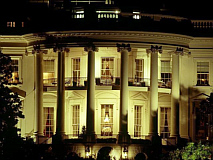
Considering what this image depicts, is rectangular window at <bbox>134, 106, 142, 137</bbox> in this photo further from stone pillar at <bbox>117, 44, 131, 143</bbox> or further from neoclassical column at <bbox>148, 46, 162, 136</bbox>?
stone pillar at <bbox>117, 44, 131, 143</bbox>

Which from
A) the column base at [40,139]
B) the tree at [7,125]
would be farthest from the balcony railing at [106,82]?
the tree at [7,125]

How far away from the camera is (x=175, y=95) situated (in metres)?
53.1

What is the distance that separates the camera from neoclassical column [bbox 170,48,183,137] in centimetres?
5312

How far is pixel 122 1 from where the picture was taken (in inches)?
2238

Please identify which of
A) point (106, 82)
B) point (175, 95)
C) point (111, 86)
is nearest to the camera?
point (175, 95)

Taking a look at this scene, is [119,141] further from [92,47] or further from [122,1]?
[122,1]

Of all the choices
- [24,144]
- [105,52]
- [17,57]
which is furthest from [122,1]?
[24,144]

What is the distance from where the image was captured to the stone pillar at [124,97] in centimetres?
5103

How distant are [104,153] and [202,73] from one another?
11.9 meters

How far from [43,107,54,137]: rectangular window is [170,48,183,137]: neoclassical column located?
9.76 m

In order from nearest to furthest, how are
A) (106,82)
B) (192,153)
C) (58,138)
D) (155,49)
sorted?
1. (192,153)
2. (58,138)
3. (155,49)
4. (106,82)

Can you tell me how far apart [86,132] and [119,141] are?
2501 millimetres

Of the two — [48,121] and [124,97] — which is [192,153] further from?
[48,121]

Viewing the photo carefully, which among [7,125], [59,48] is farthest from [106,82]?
[7,125]
